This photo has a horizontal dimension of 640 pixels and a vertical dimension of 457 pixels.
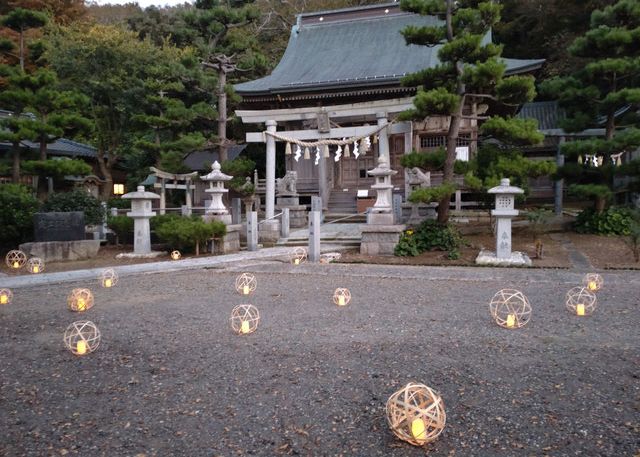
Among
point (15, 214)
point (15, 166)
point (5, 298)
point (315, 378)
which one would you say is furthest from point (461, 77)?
point (15, 166)

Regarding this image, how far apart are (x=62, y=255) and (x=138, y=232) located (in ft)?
5.95

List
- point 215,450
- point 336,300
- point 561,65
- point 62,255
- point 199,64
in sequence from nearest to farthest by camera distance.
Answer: point 215,450, point 336,300, point 62,255, point 199,64, point 561,65

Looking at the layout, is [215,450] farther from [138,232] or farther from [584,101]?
[584,101]

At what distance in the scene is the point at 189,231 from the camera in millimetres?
10539

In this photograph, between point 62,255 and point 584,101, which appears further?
point 584,101

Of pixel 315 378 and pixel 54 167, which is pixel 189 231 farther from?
pixel 315 378

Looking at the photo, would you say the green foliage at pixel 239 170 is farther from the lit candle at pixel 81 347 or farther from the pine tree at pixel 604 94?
the lit candle at pixel 81 347

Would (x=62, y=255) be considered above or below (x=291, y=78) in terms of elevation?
below

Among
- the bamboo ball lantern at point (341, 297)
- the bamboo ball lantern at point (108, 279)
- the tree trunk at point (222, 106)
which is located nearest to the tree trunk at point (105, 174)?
the tree trunk at point (222, 106)

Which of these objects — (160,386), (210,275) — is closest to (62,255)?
(210,275)

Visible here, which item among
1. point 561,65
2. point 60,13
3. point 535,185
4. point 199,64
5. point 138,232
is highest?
point 60,13

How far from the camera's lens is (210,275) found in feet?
27.5

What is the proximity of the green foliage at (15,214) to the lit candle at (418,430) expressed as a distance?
12022 mm

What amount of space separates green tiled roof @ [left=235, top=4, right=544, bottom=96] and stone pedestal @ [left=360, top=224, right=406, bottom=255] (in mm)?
6930
